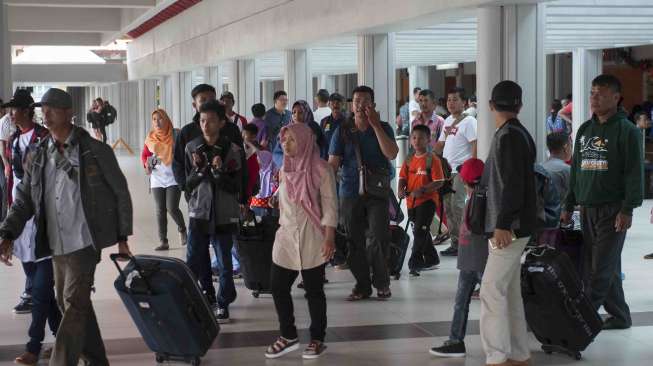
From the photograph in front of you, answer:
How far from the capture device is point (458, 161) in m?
11.6

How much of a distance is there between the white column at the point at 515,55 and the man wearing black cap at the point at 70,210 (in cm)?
472

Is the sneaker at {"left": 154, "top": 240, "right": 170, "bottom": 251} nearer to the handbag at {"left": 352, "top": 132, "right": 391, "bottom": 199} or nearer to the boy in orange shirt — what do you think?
the boy in orange shirt

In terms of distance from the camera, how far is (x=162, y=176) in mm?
11742

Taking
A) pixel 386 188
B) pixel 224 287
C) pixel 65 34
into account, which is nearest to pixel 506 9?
pixel 386 188

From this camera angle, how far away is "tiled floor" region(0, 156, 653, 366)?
263 inches

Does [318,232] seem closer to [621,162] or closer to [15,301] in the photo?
[621,162]

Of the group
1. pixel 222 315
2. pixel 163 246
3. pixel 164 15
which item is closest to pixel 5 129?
pixel 222 315

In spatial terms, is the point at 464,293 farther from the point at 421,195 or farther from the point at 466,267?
the point at 421,195

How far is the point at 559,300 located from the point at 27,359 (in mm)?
3270

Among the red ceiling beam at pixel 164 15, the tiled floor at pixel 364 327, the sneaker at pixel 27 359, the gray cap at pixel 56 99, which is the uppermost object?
the red ceiling beam at pixel 164 15

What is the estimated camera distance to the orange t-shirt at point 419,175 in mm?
9977

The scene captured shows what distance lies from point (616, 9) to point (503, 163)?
8652 mm

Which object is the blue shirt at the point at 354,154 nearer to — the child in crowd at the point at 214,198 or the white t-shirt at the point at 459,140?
the child in crowd at the point at 214,198

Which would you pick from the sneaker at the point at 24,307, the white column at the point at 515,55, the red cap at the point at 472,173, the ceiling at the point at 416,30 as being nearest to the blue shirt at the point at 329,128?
the white column at the point at 515,55
